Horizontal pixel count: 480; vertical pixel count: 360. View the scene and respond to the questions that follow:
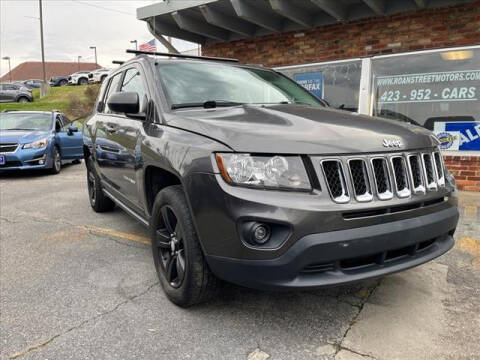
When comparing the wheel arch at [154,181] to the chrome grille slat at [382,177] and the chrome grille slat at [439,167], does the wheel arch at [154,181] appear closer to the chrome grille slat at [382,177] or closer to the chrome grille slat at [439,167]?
the chrome grille slat at [382,177]

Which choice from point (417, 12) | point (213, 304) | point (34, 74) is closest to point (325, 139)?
point (213, 304)

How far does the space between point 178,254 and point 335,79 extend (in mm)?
5724

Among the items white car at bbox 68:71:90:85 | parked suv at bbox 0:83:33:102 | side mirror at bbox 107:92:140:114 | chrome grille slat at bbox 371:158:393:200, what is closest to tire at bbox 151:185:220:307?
side mirror at bbox 107:92:140:114

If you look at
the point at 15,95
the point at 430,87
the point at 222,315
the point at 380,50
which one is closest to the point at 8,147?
the point at 380,50

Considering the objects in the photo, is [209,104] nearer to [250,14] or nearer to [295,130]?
[295,130]

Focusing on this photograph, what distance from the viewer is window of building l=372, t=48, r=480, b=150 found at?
615 cm

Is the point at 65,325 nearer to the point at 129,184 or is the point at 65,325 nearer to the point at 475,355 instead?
the point at 129,184

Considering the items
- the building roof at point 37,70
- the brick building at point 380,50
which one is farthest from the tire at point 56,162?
the building roof at point 37,70

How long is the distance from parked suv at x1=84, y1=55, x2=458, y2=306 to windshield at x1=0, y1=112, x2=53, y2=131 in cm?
762

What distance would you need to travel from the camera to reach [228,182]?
2.14 m

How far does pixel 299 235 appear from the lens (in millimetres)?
2047

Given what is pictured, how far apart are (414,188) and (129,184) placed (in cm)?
238

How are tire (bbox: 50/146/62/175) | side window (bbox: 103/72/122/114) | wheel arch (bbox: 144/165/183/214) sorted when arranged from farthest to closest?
tire (bbox: 50/146/62/175), side window (bbox: 103/72/122/114), wheel arch (bbox: 144/165/183/214)

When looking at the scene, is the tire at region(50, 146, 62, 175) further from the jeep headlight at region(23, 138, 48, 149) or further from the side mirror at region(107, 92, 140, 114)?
the side mirror at region(107, 92, 140, 114)
